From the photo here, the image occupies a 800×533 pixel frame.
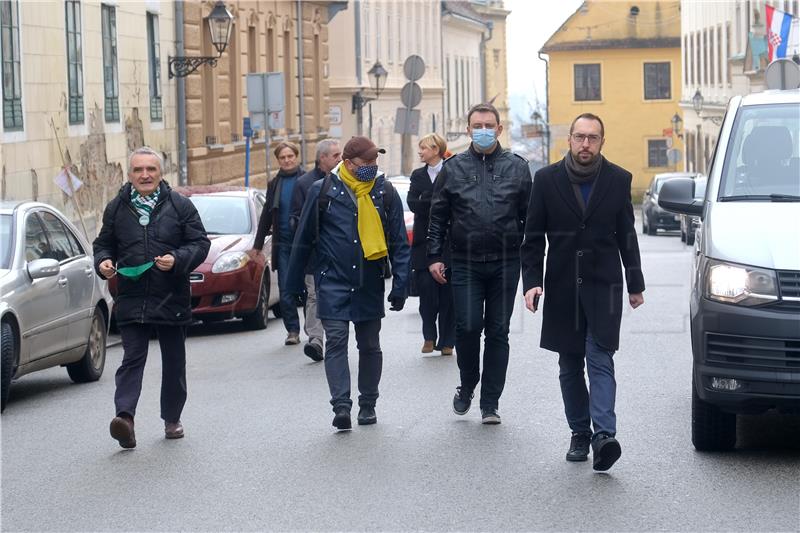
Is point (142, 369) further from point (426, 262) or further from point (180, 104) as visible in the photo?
point (180, 104)

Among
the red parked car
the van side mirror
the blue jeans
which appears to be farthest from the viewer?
the red parked car

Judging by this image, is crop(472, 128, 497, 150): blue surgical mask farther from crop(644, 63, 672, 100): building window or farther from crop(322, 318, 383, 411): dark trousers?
crop(644, 63, 672, 100): building window

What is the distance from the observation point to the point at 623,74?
3250 inches

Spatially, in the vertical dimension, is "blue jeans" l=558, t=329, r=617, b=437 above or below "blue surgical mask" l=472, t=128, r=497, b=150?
below

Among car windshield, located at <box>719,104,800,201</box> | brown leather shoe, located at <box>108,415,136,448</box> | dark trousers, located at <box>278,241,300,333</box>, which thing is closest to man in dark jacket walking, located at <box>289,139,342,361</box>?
dark trousers, located at <box>278,241,300,333</box>

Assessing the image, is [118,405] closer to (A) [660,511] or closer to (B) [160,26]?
(A) [660,511]

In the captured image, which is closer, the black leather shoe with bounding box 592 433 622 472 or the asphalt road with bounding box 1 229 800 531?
the asphalt road with bounding box 1 229 800 531

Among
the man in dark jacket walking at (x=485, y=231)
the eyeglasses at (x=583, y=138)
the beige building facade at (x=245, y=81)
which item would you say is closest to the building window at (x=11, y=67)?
the beige building facade at (x=245, y=81)

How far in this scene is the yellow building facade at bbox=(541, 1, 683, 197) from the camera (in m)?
82.2

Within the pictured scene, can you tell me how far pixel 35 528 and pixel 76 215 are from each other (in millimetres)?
16296

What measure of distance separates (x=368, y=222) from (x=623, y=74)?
245 ft

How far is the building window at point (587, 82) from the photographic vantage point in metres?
82.9

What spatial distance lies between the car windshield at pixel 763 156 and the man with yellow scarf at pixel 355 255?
204 cm

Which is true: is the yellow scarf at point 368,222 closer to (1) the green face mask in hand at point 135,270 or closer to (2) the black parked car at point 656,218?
(1) the green face mask in hand at point 135,270
